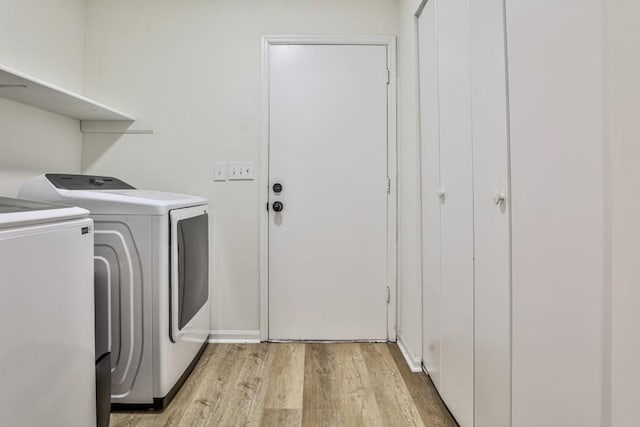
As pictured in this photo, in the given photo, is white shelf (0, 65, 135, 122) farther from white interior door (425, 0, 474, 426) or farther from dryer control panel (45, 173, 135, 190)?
white interior door (425, 0, 474, 426)

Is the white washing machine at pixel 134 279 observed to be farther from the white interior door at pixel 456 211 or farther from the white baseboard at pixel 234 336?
the white interior door at pixel 456 211

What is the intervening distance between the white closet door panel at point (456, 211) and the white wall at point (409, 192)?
334mm

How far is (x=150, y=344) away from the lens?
4.82 feet

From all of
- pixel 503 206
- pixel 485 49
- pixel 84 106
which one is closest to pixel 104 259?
pixel 84 106

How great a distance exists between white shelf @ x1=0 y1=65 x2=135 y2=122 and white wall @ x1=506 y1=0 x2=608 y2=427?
5.54ft

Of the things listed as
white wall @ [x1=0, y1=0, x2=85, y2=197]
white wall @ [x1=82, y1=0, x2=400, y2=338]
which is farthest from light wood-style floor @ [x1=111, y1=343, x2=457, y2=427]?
white wall @ [x1=0, y1=0, x2=85, y2=197]

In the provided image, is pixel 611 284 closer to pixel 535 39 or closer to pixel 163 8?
pixel 535 39

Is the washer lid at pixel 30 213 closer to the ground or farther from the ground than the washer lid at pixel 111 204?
closer to the ground

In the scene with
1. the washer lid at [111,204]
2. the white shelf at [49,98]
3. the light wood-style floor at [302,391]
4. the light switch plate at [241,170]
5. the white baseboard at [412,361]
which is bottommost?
the light wood-style floor at [302,391]

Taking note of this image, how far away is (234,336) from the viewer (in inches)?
87.2

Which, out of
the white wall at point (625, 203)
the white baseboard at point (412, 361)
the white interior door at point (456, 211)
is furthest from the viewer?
the white baseboard at point (412, 361)

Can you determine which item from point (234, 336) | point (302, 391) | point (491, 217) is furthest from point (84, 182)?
point (491, 217)

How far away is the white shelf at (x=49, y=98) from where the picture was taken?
1.35 m

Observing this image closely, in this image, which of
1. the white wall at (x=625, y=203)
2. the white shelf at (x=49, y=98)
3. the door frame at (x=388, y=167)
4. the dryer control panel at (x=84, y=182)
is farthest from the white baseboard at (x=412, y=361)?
the white shelf at (x=49, y=98)
